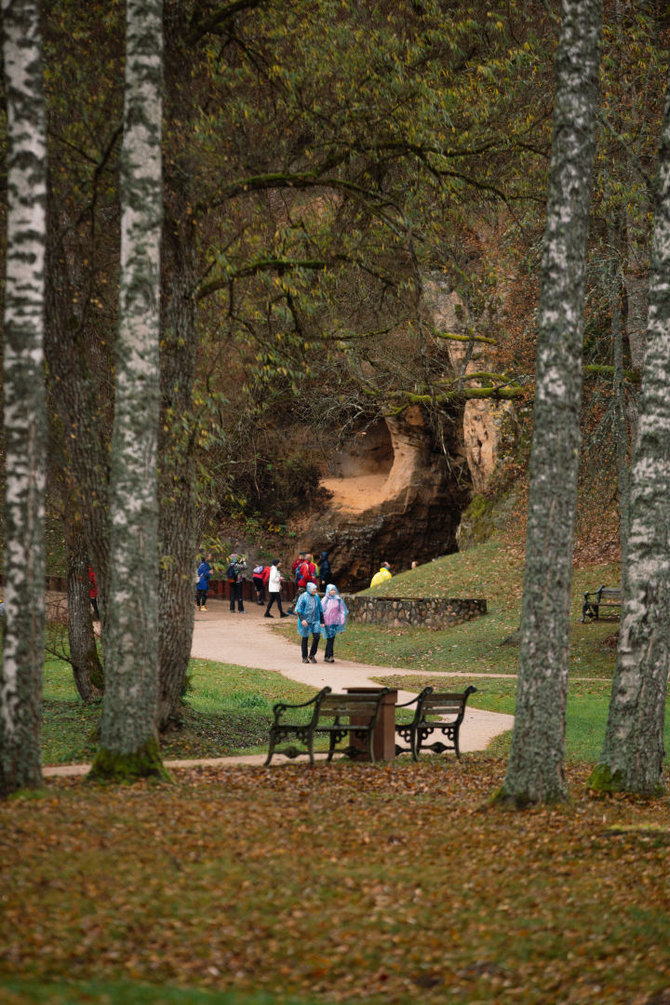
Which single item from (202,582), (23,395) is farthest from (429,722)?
(202,582)

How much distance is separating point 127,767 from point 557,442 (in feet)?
14.4

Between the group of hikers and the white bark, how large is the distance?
5.45 meters

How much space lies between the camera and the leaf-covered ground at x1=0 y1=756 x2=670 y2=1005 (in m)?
5.04

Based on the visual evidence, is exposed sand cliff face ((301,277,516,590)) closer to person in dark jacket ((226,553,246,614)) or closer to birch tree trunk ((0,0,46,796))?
person in dark jacket ((226,553,246,614))

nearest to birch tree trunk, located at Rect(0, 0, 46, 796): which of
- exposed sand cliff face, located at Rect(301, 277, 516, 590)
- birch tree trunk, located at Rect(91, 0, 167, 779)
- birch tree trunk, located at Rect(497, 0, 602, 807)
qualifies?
birch tree trunk, located at Rect(91, 0, 167, 779)

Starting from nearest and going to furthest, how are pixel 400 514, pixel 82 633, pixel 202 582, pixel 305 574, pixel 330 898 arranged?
pixel 330 898 → pixel 82 633 → pixel 305 574 → pixel 202 582 → pixel 400 514

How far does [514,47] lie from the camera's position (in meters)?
13.6

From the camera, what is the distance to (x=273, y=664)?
74.0 feet

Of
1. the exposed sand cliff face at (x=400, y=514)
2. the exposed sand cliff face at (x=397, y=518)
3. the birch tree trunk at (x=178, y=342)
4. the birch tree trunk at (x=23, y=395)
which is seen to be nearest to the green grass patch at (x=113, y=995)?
the birch tree trunk at (x=23, y=395)

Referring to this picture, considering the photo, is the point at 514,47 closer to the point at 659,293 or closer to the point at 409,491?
the point at 659,293

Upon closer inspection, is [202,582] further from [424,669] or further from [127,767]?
[127,767]

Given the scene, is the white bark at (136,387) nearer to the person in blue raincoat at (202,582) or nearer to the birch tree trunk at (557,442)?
the birch tree trunk at (557,442)

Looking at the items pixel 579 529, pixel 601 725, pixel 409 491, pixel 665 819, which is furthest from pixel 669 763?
pixel 409 491

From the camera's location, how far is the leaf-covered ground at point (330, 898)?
198 inches
